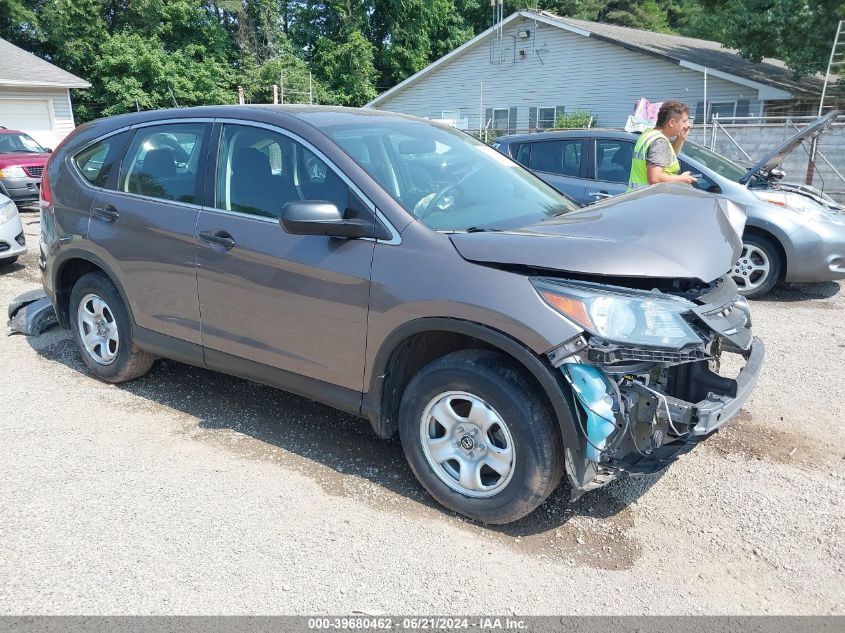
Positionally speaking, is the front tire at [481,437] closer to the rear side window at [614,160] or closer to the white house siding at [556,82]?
the rear side window at [614,160]

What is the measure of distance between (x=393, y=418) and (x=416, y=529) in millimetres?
549

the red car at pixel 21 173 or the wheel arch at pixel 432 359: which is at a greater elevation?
the wheel arch at pixel 432 359

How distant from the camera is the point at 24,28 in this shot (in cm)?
3189

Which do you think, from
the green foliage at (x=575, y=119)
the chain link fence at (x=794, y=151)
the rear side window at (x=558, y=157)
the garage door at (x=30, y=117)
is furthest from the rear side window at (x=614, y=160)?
the garage door at (x=30, y=117)

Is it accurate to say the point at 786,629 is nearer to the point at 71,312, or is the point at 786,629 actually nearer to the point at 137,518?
the point at 137,518

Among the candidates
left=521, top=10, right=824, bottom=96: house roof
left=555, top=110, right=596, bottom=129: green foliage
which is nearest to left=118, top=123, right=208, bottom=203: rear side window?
left=555, top=110, right=596, bottom=129: green foliage

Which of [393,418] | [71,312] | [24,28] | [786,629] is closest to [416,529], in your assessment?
[393,418]

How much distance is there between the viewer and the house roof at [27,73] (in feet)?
78.2

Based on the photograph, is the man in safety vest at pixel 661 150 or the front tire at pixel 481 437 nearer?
the front tire at pixel 481 437

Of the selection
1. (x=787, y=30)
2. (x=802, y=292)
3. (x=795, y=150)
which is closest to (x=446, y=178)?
(x=802, y=292)

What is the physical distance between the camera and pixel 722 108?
71.3ft

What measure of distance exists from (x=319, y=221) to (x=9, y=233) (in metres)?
6.64

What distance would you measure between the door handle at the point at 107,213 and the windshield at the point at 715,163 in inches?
233

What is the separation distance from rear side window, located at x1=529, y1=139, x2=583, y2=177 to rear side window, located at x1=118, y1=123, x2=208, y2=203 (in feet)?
16.0
